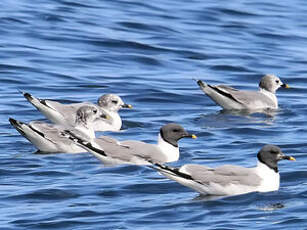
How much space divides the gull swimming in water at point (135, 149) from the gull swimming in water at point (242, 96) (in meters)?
4.13

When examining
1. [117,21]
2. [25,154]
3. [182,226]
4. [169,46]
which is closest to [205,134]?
[25,154]

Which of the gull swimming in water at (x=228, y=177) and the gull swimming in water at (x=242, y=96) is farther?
the gull swimming in water at (x=242, y=96)

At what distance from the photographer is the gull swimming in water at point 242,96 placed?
20609 millimetres

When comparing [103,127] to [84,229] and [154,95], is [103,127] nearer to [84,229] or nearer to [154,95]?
[154,95]

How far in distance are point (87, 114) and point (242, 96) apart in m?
4.01

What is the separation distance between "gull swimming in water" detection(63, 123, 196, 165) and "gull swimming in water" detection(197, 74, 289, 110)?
4.13 m

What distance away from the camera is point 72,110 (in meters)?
18.8

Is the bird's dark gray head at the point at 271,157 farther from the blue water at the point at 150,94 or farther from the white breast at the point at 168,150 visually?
the white breast at the point at 168,150

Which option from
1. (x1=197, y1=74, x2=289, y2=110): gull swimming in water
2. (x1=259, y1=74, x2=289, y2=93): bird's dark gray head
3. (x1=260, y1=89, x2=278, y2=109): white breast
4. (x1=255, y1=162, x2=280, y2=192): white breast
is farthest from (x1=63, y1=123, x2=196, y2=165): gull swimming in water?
(x1=259, y1=74, x2=289, y2=93): bird's dark gray head

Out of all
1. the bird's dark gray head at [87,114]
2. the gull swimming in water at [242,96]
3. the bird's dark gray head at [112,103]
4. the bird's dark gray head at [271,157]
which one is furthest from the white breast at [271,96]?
the bird's dark gray head at [271,157]

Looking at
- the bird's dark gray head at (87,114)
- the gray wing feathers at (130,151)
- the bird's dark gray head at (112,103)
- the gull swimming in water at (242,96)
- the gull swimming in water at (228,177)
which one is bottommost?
the gull swimming in water at (228,177)

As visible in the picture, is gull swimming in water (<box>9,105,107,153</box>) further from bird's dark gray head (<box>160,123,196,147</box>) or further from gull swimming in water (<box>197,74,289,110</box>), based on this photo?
gull swimming in water (<box>197,74,289,110</box>)

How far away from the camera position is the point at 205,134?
1855cm

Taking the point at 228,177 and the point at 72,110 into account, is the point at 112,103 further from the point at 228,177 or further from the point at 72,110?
the point at 228,177
